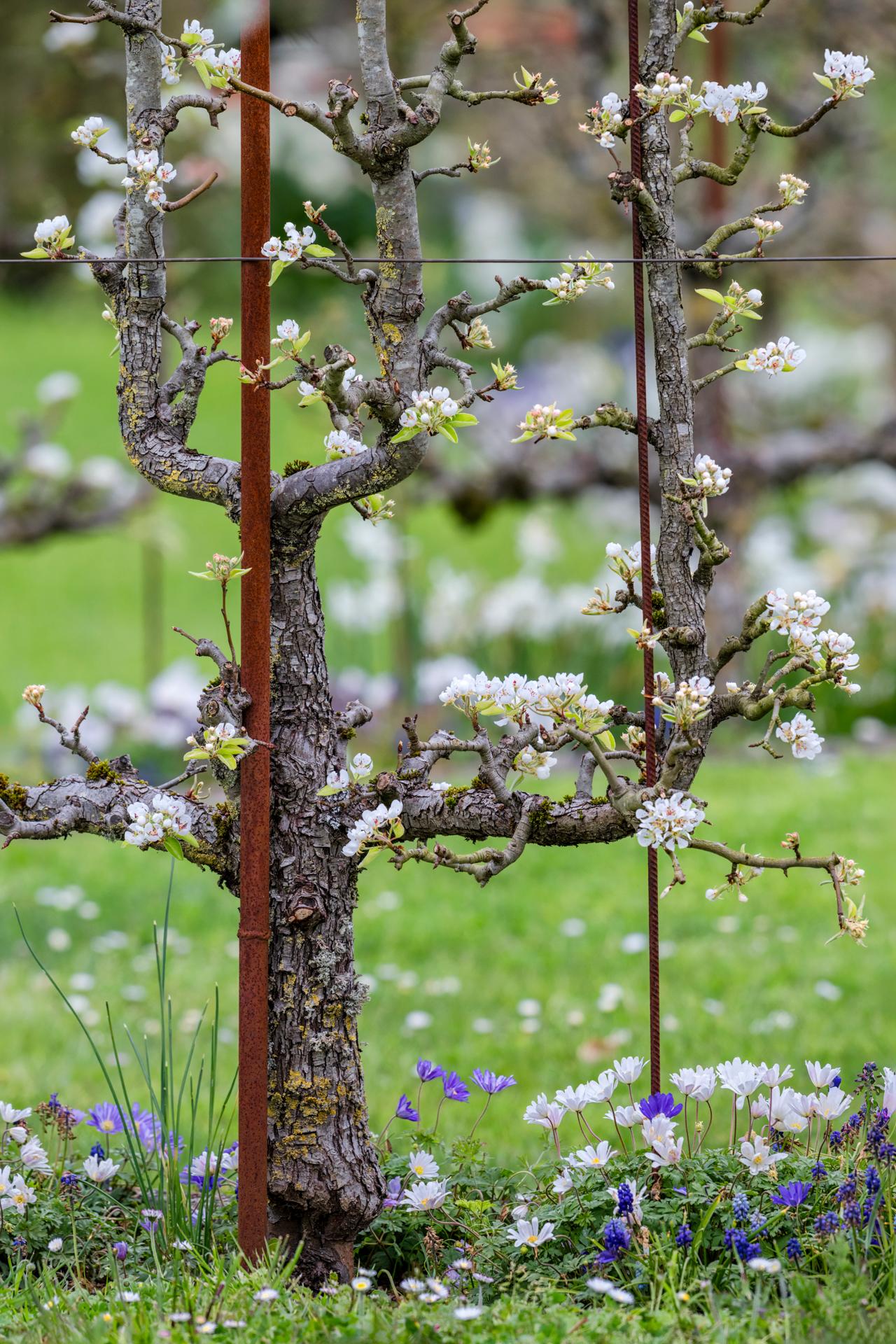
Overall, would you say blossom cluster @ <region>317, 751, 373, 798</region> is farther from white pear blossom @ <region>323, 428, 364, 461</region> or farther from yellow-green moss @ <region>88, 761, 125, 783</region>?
white pear blossom @ <region>323, 428, 364, 461</region>

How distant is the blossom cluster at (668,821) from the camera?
1841 millimetres

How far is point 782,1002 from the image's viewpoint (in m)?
3.68

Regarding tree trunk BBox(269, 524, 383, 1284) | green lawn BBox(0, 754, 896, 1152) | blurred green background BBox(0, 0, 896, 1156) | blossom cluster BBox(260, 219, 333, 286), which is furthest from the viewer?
blurred green background BBox(0, 0, 896, 1156)

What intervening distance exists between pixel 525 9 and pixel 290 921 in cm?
856

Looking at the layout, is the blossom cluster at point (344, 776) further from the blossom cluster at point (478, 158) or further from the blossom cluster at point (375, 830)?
the blossom cluster at point (478, 158)

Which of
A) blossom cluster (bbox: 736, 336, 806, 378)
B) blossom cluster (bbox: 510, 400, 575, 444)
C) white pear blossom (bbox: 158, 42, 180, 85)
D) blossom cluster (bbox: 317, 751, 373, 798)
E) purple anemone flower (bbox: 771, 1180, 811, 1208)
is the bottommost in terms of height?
purple anemone flower (bbox: 771, 1180, 811, 1208)

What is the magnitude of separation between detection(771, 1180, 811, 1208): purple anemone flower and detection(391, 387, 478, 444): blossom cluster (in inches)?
44.1

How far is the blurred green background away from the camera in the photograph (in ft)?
12.4

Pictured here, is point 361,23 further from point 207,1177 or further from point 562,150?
point 562,150

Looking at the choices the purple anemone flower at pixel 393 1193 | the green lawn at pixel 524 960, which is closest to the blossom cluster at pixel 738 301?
the purple anemone flower at pixel 393 1193

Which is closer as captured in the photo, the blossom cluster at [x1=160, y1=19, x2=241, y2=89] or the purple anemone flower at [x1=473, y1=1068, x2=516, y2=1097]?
the blossom cluster at [x1=160, y1=19, x2=241, y2=89]

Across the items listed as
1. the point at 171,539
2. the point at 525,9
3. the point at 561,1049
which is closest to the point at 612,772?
the point at 561,1049

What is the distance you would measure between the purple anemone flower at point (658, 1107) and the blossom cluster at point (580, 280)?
1.14m

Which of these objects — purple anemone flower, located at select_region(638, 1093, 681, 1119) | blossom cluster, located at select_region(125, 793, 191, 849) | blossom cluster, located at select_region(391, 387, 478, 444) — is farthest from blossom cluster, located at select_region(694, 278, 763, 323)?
purple anemone flower, located at select_region(638, 1093, 681, 1119)
